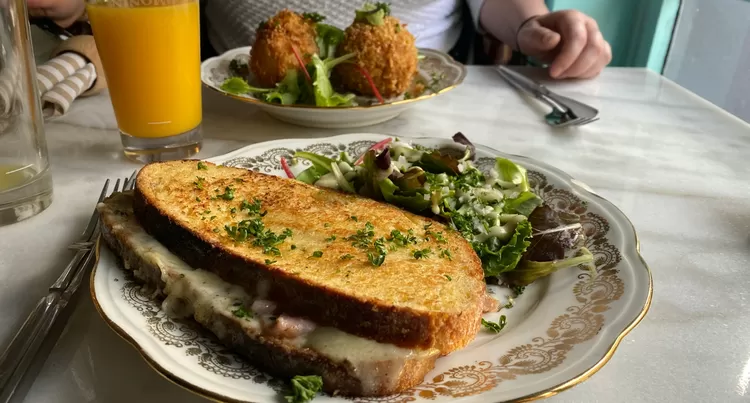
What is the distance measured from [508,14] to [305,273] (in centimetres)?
239

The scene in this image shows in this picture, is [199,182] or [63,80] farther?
[63,80]

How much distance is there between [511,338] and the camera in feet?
3.34

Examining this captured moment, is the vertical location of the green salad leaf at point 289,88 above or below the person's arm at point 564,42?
below

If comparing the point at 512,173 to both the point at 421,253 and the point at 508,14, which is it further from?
the point at 508,14

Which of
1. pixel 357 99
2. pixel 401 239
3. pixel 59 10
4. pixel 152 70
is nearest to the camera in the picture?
pixel 401 239

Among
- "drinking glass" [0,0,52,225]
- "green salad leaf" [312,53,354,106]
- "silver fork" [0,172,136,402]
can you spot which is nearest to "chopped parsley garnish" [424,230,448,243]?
"silver fork" [0,172,136,402]

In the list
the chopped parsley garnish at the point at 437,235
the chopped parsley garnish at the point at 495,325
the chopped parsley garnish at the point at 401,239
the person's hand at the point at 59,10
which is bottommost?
the chopped parsley garnish at the point at 495,325

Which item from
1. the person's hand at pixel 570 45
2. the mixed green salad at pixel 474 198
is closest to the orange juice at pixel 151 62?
the mixed green salad at pixel 474 198

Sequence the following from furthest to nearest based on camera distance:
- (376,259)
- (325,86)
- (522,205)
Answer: (325,86) → (522,205) → (376,259)

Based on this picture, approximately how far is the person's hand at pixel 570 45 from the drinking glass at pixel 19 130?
6.66ft

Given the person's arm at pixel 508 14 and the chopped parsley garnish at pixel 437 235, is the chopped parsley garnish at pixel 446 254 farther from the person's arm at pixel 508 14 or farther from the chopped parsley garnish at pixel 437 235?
the person's arm at pixel 508 14

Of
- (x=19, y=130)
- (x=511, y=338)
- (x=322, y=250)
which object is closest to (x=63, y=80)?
(x=19, y=130)

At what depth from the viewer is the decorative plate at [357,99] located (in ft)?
6.13

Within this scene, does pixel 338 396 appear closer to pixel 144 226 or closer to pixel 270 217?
pixel 270 217
